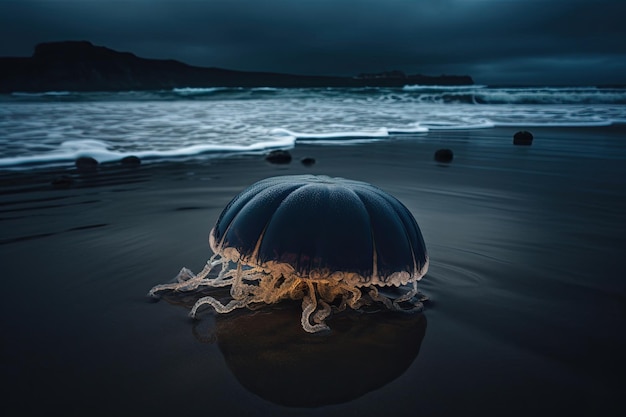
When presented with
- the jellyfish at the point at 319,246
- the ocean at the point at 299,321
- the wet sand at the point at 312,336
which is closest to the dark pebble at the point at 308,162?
the ocean at the point at 299,321

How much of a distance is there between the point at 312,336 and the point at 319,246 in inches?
18.2

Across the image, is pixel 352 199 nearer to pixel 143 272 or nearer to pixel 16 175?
pixel 143 272

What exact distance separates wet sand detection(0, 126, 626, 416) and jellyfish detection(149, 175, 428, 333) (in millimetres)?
111

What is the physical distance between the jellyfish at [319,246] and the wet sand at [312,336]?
111 mm

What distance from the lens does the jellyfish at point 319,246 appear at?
1.80 m

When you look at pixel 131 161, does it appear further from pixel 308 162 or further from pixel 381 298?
pixel 381 298

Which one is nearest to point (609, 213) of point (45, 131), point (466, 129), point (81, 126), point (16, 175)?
point (16, 175)

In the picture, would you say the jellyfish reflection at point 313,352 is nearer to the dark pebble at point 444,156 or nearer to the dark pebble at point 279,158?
the dark pebble at point 279,158

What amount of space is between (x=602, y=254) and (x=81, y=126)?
1240cm

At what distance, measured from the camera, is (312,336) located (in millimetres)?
1944

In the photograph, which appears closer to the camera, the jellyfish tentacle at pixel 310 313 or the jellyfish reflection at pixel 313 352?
the jellyfish reflection at pixel 313 352

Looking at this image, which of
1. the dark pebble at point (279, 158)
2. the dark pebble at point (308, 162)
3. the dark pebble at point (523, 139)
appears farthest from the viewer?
the dark pebble at point (523, 139)

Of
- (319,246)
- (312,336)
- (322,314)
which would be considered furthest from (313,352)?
(319,246)

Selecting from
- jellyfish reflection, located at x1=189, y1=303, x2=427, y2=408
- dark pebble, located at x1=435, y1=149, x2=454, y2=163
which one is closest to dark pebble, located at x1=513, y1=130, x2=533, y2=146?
dark pebble, located at x1=435, y1=149, x2=454, y2=163
